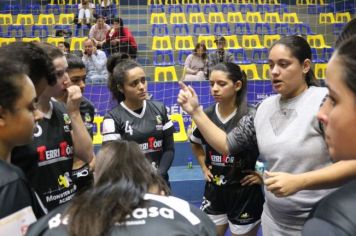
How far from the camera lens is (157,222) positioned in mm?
934

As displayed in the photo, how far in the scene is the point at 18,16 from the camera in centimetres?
1080

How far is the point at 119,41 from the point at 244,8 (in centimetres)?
491

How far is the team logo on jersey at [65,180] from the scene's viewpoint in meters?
1.91

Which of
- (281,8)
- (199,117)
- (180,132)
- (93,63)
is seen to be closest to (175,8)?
(281,8)

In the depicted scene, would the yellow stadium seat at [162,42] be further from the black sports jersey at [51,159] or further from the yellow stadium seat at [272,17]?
the black sports jersey at [51,159]

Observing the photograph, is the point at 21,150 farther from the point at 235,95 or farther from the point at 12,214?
the point at 235,95

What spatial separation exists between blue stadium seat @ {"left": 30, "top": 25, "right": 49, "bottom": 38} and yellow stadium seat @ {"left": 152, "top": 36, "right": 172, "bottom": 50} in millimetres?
2617

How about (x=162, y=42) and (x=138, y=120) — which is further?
(x=162, y=42)

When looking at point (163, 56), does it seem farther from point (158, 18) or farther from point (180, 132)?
point (180, 132)

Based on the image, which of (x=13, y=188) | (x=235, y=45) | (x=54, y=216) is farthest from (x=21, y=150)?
(x=235, y=45)

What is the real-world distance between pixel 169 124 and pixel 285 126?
1.13m

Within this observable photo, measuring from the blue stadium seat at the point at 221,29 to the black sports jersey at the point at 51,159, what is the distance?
8815mm

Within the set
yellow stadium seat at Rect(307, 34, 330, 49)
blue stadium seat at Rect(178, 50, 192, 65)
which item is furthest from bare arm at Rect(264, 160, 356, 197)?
yellow stadium seat at Rect(307, 34, 330, 49)

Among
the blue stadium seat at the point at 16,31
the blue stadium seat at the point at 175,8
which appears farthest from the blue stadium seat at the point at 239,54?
the blue stadium seat at the point at 16,31
